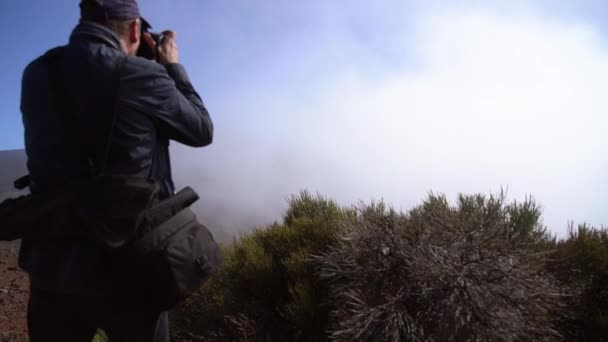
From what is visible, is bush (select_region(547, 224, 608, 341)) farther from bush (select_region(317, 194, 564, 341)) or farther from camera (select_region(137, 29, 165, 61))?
camera (select_region(137, 29, 165, 61))

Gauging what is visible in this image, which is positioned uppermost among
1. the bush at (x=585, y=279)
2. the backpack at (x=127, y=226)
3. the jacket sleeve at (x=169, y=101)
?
the bush at (x=585, y=279)

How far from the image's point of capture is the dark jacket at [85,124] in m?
1.62

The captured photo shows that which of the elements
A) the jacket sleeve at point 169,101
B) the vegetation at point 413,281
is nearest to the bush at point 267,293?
the vegetation at point 413,281

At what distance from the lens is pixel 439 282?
9.34 ft

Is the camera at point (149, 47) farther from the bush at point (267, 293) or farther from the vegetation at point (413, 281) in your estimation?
the bush at point (267, 293)

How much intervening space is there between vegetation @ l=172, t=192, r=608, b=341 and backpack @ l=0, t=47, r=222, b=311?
148 cm

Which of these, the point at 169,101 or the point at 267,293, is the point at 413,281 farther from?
the point at 169,101

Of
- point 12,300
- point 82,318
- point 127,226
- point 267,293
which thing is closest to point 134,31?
point 127,226

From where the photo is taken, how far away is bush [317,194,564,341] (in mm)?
2754

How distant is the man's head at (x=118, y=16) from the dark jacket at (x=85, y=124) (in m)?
0.08

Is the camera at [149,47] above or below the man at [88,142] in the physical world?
above

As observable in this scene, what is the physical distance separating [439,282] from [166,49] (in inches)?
82.1

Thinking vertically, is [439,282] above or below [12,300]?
above

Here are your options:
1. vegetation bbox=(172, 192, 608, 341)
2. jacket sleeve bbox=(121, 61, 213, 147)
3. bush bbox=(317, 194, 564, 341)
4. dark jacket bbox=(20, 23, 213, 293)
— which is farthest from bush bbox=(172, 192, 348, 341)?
dark jacket bbox=(20, 23, 213, 293)
